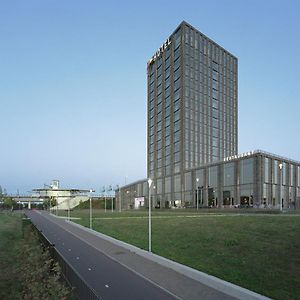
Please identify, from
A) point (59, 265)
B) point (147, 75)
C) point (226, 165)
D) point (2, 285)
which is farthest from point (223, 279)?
point (147, 75)

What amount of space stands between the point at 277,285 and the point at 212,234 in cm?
1455

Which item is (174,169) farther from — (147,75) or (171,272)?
(171,272)

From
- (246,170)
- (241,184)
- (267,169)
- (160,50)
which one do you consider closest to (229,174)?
(241,184)

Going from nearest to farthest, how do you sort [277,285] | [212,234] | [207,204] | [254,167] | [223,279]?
[277,285]
[223,279]
[212,234]
[254,167]
[207,204]

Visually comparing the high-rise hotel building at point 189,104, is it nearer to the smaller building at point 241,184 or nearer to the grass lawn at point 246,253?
the smaller building at point 241,184

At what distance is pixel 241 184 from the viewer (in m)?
91.1

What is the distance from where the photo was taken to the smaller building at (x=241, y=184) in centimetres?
8661

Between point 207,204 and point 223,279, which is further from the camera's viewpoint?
point 207,204

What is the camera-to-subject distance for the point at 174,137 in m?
133

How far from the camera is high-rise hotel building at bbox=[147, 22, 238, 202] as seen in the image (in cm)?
12975

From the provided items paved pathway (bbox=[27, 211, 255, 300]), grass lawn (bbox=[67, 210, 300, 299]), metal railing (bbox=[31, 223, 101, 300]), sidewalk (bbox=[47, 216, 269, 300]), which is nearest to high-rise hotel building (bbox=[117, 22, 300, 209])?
grass lawn (bbox=[67, 210, 300, 299])

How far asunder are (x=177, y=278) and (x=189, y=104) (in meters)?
117

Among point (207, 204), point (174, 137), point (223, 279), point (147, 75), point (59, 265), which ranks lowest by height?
point (207, 204)

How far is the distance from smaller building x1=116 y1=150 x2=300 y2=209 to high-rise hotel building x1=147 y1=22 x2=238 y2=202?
648cm
